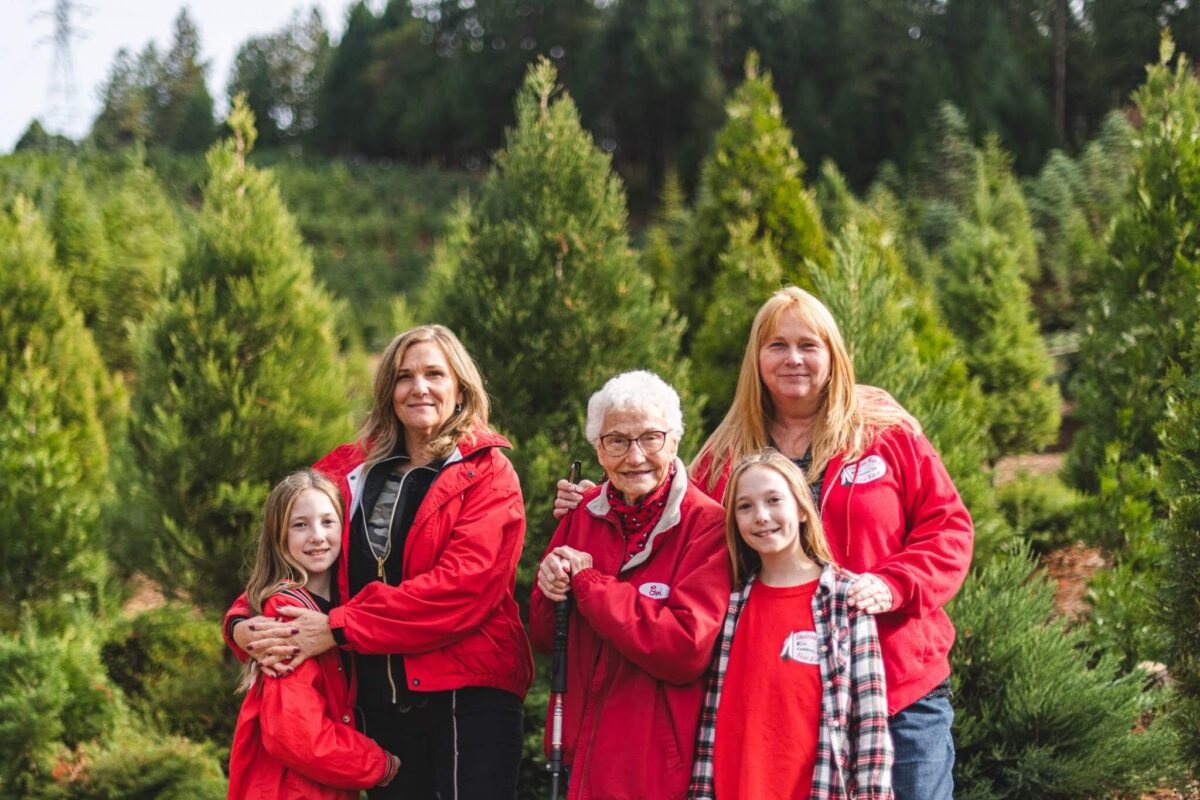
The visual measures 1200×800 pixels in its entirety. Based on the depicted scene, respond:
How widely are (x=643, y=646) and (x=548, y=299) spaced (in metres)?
2.76

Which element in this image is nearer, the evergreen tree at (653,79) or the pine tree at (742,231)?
the pine tree at (742,231)

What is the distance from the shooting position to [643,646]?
9.70ft

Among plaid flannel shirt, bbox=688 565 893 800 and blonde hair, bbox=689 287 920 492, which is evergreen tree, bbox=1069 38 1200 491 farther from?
plaid flannel shirt, bbox=688 565 893 800

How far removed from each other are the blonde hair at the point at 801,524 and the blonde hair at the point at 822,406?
0.21 metres

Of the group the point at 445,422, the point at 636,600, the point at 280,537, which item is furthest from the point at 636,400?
the point at 280,537

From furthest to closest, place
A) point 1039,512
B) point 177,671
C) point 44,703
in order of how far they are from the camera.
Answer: point 1039,512
point 177,671
point 44,703

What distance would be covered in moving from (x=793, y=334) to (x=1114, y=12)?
3874 centimetres

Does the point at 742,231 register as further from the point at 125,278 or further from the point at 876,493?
the point at 125,278

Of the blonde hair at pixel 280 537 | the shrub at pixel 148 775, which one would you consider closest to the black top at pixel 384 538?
the blonde hair at pixel 280 537

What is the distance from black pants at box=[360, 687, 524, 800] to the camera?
3406 millimetres

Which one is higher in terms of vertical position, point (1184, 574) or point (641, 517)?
point (641, 517)

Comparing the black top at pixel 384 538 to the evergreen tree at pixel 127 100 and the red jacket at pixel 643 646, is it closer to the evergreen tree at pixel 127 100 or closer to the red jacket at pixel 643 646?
the red jacket at pixel 643 646

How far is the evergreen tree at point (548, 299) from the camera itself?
532 centimetres

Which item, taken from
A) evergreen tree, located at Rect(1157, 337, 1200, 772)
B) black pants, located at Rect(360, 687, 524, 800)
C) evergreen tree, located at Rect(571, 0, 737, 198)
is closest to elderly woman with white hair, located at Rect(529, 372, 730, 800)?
black pants, located at Rect(360, 687, 524, 800)
